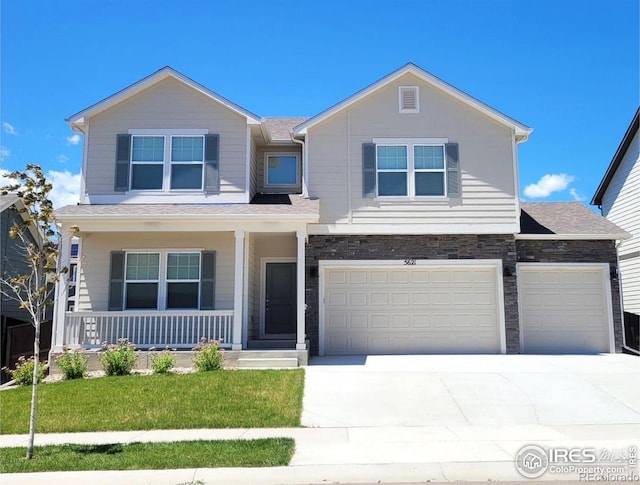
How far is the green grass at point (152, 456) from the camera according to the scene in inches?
240

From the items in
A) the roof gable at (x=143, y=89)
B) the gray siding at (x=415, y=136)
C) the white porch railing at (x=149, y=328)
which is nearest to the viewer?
the white porch railing at (x=149, y=328)

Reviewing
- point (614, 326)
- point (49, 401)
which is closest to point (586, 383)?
point (614, 326)

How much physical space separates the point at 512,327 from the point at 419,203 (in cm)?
397

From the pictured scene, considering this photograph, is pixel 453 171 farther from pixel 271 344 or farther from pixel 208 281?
pixel 208 281

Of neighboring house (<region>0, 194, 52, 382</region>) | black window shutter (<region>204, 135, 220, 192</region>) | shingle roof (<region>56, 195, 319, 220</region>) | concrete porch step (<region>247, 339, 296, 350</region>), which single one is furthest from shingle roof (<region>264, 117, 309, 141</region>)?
neighboring house (<region>0, 194, 52, 382</region>)

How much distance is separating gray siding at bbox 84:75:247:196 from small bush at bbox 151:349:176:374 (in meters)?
4.53

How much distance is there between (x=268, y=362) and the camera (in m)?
11.9

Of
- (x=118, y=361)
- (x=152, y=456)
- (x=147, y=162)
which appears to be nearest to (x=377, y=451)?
(x=152, y=456)

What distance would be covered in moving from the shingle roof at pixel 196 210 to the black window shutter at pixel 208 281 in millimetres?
1323

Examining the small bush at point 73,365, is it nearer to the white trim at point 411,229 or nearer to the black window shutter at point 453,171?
the white trim at point 411,229

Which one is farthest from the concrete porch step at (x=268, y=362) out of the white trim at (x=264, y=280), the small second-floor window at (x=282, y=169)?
the small second-floor window at (x=282, y=169)

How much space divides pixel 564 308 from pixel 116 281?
11679 mm

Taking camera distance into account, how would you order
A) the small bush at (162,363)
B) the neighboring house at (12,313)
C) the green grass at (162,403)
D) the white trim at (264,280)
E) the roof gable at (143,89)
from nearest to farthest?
1. the green grass at (162,403)
2. the small bush at (162,363)
3. the roof gable at (143,89)
4. the white trim at (264,280)
5. the neighboring house at (12,313)

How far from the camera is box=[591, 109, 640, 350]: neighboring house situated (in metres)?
17.8
